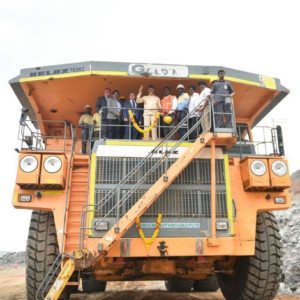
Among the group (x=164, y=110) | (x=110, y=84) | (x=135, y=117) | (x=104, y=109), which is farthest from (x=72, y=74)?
(x=164, y=110)

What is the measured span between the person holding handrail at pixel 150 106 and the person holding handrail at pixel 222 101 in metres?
1.06

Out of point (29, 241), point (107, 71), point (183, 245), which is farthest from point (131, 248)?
point (107, 71)

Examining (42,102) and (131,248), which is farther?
(42,102)

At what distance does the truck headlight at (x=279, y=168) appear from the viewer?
671 cm

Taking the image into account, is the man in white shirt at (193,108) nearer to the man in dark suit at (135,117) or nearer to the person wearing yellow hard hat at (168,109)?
the person wearing yellow hard hat at (168,109)

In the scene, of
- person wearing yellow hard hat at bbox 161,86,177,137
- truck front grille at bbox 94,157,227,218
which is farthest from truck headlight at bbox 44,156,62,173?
person wearing yellow hard hat at bbox 161,86,177,137

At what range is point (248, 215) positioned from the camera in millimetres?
6586

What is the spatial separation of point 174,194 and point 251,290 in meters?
2.00

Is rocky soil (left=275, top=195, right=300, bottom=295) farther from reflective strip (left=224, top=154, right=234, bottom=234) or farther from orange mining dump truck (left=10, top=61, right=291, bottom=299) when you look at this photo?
reflective strip (left=224, top=154, right=234, bottom=234)

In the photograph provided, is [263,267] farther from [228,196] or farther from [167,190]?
Answer: [167,190]

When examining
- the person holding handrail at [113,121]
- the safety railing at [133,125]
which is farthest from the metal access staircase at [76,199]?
the person holding handrail at [113,121]

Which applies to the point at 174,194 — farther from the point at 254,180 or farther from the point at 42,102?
the point at 42,102

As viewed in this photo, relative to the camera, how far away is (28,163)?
6379mm

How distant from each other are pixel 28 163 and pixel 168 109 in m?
2.64
